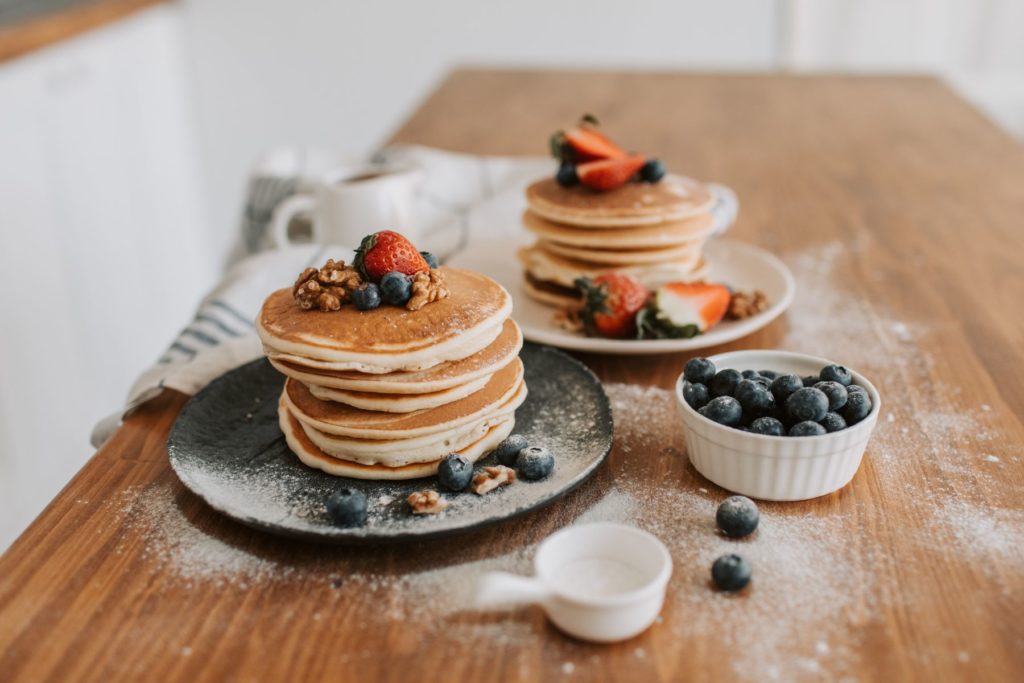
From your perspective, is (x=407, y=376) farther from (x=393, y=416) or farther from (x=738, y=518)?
(x=738, y=518)

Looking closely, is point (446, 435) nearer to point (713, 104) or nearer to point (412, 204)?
point (412, 204)

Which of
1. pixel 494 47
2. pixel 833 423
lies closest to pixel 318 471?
pixel 833 423

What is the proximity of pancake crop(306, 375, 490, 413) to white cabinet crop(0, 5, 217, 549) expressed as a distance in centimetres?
182

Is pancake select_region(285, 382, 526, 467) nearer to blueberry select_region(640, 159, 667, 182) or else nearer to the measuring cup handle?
the measuring cup handle

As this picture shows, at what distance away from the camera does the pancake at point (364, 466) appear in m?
1.05

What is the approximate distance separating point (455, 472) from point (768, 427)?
1.06ft

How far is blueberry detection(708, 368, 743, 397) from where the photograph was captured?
1.08 metres

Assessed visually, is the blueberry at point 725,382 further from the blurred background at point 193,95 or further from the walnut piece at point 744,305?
the blurred background at point 193,95

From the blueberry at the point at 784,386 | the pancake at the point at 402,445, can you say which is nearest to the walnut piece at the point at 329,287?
the pancake at the point at 402,445

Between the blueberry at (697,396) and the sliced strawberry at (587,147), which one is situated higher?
the sliced strawberry at (587,147)

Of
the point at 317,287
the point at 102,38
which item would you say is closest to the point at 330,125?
the point at 102,38

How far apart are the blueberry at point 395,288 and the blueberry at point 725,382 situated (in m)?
0.35

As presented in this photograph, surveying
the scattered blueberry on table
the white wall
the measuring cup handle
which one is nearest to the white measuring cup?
the measuring cup handle

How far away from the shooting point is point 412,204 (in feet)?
5.63
